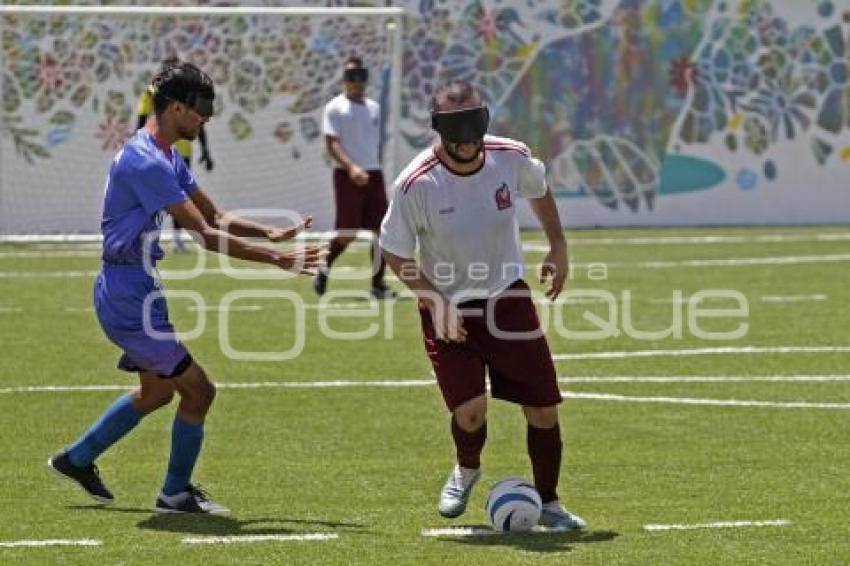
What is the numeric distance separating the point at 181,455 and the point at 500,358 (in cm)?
161

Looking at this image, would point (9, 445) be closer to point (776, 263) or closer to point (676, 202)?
point (776, 263)

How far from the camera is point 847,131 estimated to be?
101 feet

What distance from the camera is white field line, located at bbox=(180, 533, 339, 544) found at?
920 cm

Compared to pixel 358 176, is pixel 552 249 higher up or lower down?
higher up

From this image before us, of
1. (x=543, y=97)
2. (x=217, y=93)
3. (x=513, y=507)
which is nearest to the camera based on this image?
(x=513, y=507)

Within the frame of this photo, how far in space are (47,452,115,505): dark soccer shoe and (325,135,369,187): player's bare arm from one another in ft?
33.0

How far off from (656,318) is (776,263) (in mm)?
5714

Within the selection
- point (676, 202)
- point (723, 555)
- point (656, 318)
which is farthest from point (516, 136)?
point (723, 555)

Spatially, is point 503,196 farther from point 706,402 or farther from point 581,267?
point 581,267

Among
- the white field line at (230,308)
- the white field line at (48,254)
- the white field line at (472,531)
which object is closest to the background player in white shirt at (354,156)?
the white field line at (230,308)

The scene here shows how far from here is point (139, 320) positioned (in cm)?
980

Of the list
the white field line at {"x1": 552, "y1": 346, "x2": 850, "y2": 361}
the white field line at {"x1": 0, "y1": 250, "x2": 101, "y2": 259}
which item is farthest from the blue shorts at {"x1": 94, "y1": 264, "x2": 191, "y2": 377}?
the white field line at {"x1": 0, "y1": 250, "x2": 101, "y2": 259}

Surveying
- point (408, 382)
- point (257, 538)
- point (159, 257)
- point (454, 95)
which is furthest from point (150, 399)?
point (408, 382)

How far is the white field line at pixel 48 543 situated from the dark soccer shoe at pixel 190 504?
81 cm
